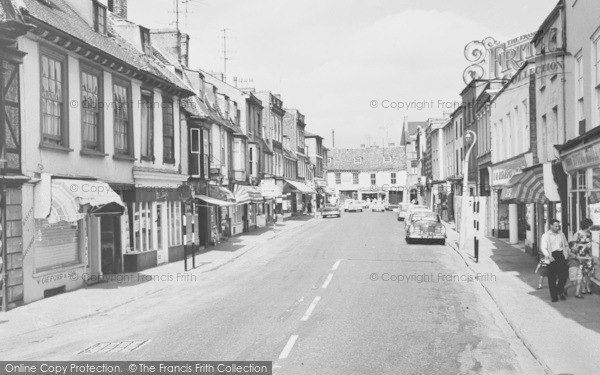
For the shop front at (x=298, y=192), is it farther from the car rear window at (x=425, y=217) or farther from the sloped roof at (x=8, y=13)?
the sloped roof at (x=8, y=13)

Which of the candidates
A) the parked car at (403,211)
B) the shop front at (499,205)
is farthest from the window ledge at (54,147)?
the parked car at (403,211)

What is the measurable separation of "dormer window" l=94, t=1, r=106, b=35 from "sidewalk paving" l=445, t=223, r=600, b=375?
15.5 meters

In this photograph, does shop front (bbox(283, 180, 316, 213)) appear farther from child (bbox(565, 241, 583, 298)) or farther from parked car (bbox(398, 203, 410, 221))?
child (bbox(565, 241, 583, 298))

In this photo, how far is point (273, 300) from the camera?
14.2 meters

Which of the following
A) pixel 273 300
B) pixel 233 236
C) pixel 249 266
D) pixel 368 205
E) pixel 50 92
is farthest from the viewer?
pixel 368 205

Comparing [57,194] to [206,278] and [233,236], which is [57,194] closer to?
[206,278]

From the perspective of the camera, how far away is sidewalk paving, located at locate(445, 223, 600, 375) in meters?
8.91

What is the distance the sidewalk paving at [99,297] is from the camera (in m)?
12.5

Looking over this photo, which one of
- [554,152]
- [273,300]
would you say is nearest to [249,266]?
[273,300]

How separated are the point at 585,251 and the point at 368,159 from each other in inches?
3509

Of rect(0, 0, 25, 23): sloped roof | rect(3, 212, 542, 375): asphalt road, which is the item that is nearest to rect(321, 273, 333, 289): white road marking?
rect(3, 212, 542, 375): asphalt road

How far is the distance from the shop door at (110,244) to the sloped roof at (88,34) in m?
5.28

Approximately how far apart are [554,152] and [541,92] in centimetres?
284

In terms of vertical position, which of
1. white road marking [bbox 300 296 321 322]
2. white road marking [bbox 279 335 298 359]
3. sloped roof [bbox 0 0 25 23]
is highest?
sloped roof [bbox 0 0 25 23]
